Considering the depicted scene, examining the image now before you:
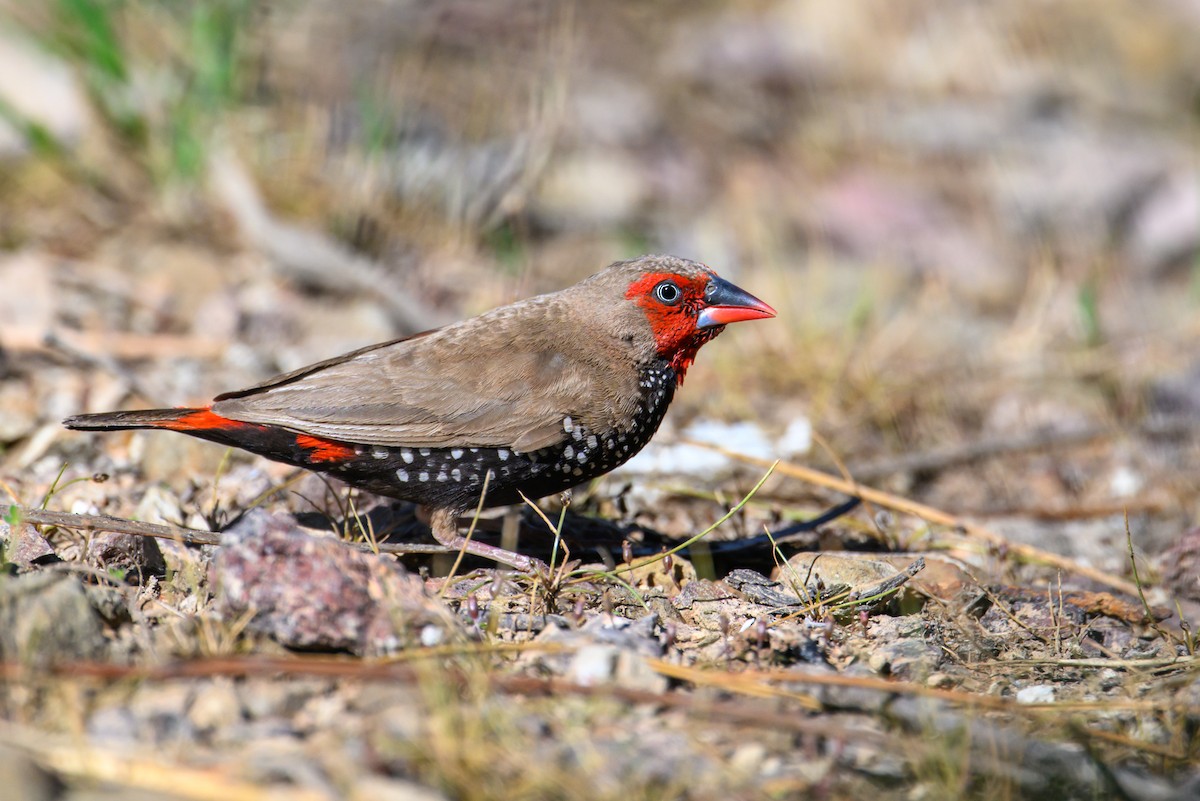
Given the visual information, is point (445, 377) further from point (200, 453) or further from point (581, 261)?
point (581, 261)

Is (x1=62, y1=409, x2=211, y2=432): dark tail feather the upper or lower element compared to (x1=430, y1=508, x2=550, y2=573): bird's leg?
upper

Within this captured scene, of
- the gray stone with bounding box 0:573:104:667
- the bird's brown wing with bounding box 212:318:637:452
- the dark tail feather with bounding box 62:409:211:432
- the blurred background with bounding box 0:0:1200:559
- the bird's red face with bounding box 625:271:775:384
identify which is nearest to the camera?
the gray stone with bounding box 0:573:104:667

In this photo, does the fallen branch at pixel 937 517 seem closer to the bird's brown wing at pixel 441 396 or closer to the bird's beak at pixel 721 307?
the bird's beak at pixel 721 307

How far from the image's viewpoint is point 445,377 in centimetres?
354

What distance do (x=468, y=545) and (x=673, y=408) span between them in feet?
6.44

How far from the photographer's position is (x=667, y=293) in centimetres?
377

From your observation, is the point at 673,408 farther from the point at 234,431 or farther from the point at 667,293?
the point at 234,431

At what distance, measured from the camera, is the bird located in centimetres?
338

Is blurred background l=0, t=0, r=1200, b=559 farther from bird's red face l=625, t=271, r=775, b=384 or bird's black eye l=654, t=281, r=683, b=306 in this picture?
bird's black eye l=654, t=281, r=683, b=306

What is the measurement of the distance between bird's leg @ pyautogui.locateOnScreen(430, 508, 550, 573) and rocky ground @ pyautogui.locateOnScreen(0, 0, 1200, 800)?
0.08m

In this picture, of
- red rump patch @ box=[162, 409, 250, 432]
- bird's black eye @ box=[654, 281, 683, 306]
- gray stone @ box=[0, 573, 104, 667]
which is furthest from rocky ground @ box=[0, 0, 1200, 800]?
bird's black eye @ box=[654, 281, 683, 306]

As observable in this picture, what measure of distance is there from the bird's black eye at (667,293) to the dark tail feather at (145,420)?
4.47 ft

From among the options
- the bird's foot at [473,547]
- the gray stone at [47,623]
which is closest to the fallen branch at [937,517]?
the bird's foot at [473,547]

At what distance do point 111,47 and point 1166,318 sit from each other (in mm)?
5495
